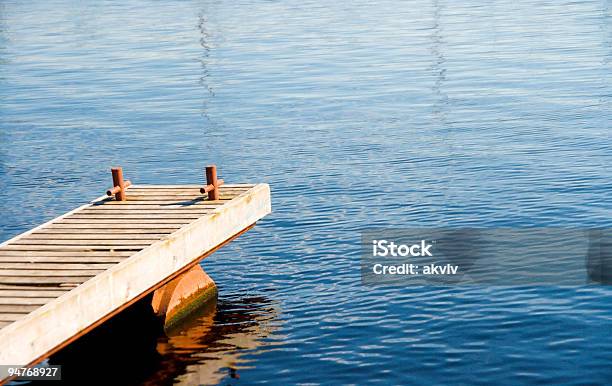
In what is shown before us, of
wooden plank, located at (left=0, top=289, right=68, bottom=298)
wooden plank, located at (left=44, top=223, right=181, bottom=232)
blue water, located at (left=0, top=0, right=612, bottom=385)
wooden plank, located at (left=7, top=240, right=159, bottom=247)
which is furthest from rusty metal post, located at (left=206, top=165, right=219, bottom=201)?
wooden plank, located at (left=0, top=289, right=68, bottom=298)

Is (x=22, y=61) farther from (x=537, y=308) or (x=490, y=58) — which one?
(x=537, y=308)

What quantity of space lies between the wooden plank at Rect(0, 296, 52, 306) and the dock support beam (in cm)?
389

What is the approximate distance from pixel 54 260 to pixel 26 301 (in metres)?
2.42

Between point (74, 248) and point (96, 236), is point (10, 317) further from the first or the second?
point (96, 236)

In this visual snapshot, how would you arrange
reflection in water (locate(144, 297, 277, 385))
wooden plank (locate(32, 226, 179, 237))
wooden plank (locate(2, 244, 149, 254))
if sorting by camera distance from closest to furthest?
reflection in water (locate(144, 297, 277, 385)) < wooden plank (locate(2, 244, 149, 254)) < wooden plank (locate(32, 226, 179, 237))

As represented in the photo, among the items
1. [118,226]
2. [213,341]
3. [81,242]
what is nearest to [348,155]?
[118,226]

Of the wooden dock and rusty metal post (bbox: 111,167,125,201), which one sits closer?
the wooden dock

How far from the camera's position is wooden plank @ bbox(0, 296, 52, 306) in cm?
1841

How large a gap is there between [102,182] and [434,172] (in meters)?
11.1

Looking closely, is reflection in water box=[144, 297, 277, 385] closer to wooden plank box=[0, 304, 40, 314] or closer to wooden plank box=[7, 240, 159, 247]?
wooden plank box=[7, 240, 159, 247]

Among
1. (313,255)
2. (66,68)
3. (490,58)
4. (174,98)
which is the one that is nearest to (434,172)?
(313,255)

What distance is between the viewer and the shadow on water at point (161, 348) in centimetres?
2084

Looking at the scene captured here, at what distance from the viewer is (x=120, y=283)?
19.6 m

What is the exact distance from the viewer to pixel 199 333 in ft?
74.7
